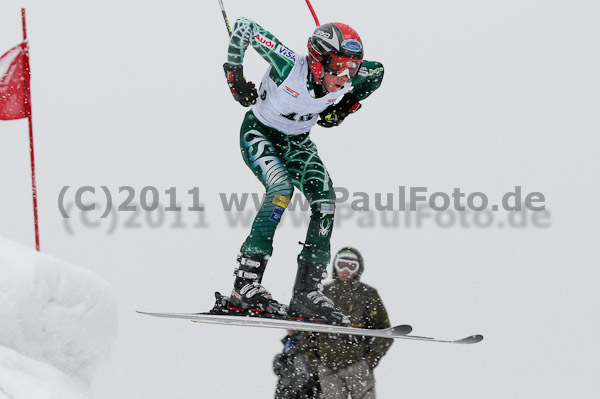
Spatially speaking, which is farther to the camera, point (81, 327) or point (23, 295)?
point (81, 327)

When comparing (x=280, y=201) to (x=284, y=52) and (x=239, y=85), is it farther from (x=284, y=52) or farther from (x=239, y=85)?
(x=284, y=52)

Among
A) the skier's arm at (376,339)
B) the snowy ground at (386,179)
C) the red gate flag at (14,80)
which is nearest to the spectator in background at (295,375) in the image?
the skier's arm at (376,339)

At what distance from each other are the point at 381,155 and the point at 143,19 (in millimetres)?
10779

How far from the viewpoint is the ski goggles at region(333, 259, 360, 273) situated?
6086 mm

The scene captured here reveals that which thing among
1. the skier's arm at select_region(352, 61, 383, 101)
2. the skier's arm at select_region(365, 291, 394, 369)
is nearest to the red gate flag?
the skier's arm at select_region(352, 61, 383, 101)

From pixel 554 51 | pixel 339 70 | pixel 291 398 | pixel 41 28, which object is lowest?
pixel 291 398

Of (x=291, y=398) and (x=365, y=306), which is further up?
(x=365, y=306)

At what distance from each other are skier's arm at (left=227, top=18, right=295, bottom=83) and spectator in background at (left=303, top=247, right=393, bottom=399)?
5.04 feet

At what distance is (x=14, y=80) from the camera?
7.59 meters

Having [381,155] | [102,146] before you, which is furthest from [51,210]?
[381,155]

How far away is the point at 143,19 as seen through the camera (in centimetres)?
2536

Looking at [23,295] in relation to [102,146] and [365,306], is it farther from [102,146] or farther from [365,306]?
[102,146]

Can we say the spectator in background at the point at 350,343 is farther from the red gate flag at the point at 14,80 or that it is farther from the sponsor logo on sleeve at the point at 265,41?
the red gate flag at the point at 14,80

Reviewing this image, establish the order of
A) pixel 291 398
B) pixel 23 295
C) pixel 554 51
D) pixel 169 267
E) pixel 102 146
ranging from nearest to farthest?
1. pixel 23 295
2. pixel 291 398
3. pixel 169 267
4. pixel 102 146
5. pixel 554 51
